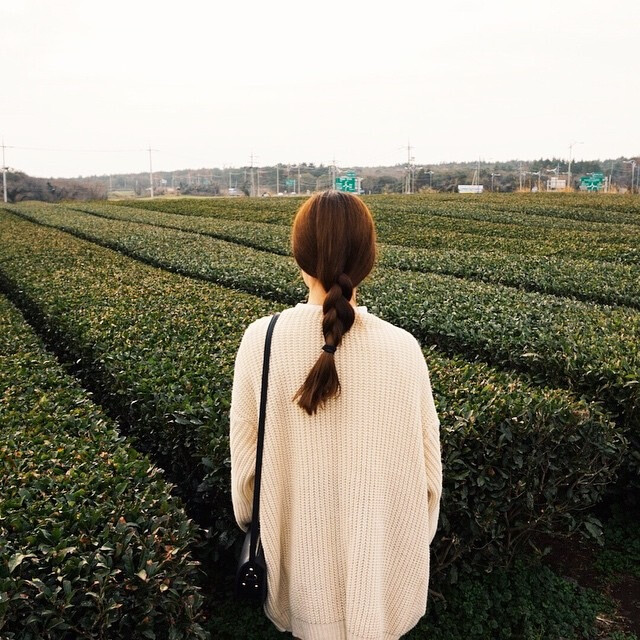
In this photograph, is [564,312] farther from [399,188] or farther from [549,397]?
[399,188]

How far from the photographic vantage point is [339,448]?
216 cm

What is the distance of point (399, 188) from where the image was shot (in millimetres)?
72375

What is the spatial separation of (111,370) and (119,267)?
4.97 metres

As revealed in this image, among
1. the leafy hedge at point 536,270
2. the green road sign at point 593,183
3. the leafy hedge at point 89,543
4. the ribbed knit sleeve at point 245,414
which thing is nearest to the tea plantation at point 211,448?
the leafy hedge at point 89,543

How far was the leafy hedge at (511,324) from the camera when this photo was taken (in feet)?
15.0

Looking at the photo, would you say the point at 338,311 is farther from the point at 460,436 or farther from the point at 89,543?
the point at 460,436

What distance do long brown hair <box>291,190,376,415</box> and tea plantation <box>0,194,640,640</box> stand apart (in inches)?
38.3

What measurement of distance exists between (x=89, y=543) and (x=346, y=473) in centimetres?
99

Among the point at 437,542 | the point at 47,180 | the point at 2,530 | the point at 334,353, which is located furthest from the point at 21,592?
the point at 47,180

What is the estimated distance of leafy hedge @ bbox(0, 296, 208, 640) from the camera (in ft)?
7.06

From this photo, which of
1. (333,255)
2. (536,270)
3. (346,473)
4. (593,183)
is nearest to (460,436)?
(346,473)

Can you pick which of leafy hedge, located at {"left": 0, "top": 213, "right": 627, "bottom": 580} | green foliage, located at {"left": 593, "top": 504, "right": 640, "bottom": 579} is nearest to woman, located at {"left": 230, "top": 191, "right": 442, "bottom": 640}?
leafy hedge, located at {"left": 0, "top": 213, "right": 627, "bottom": 580}

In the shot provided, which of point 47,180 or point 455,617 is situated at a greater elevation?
point 47,180

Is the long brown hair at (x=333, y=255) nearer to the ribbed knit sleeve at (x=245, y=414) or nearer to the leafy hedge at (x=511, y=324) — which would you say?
the ribbed knit sleeve at (x=245, y=414)
